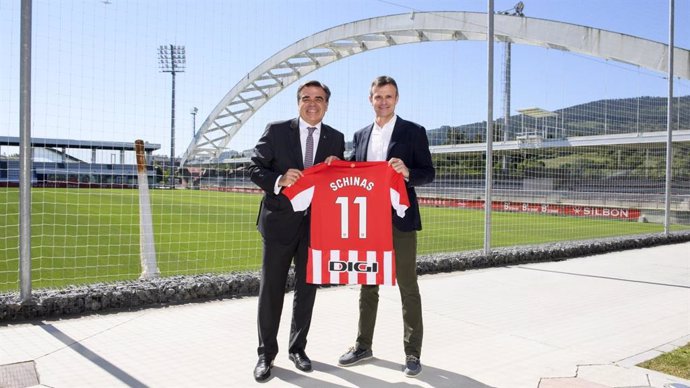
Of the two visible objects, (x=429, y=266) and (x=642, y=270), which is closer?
(x=429, y=266)

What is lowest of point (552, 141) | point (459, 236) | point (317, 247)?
point (459, 236)

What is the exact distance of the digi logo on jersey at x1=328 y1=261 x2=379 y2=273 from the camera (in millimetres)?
3371

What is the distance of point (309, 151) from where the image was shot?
11.4 ft

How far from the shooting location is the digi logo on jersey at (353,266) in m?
3.37

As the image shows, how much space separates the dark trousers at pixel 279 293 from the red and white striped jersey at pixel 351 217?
9 cm

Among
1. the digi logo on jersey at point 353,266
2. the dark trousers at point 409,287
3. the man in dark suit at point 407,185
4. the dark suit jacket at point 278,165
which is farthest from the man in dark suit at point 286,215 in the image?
the dark trousers at point 409,287

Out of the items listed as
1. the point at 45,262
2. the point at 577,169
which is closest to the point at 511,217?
the point at 577,169

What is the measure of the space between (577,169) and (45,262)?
711 inches

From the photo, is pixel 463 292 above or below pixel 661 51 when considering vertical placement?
below

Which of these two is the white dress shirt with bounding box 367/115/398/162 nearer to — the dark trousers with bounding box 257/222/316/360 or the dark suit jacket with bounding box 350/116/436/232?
the dark suit jacket with bounding box 350/116/436/232

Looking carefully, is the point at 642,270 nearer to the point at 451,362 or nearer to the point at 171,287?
the point at 451,362

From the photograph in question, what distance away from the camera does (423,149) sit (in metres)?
3.46

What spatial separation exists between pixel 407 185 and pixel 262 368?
4.66 feet

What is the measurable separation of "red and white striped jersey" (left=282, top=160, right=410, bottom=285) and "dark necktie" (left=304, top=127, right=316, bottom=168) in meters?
0.15
